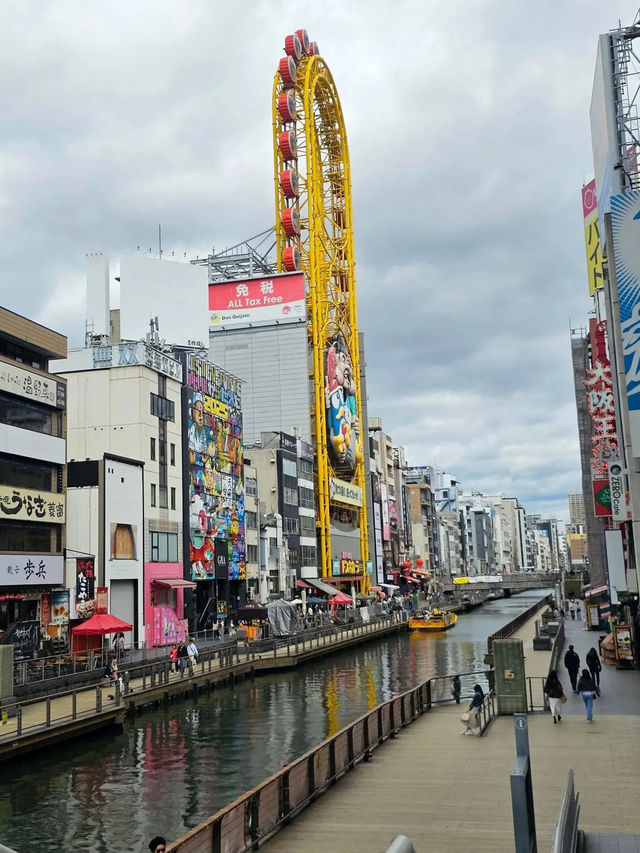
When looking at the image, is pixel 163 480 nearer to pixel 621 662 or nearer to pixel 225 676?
pixel 225 676

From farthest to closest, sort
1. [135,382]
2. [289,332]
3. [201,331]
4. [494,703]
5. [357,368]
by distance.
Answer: [357,368], [289,332], [201,331], [135,382], [494,703]

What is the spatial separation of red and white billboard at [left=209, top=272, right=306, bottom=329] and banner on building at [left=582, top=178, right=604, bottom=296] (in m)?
35.8

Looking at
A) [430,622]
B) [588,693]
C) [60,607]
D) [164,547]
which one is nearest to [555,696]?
[588,693]

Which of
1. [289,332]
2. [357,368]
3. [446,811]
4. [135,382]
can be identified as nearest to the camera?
[446,811]

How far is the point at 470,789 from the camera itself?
18609 millimetres

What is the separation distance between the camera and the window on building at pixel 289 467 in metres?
97.4

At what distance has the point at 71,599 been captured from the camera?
50719 mm

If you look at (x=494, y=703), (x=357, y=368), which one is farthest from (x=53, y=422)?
(x=357, y=368)

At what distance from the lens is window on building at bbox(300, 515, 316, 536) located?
102375 millimetres

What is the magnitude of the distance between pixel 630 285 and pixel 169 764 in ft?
71.3

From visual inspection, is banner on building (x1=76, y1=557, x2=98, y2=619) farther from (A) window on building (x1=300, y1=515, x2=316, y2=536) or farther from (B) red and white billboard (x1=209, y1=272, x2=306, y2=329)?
(B) red and white billboard (x1=209, y1=272, x2=306, y2=329)

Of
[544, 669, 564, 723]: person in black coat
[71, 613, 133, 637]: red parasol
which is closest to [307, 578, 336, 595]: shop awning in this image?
[71, 613, 133, 637]: red parasol

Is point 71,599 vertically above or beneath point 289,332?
beneath

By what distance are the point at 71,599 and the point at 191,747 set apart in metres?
21.9
